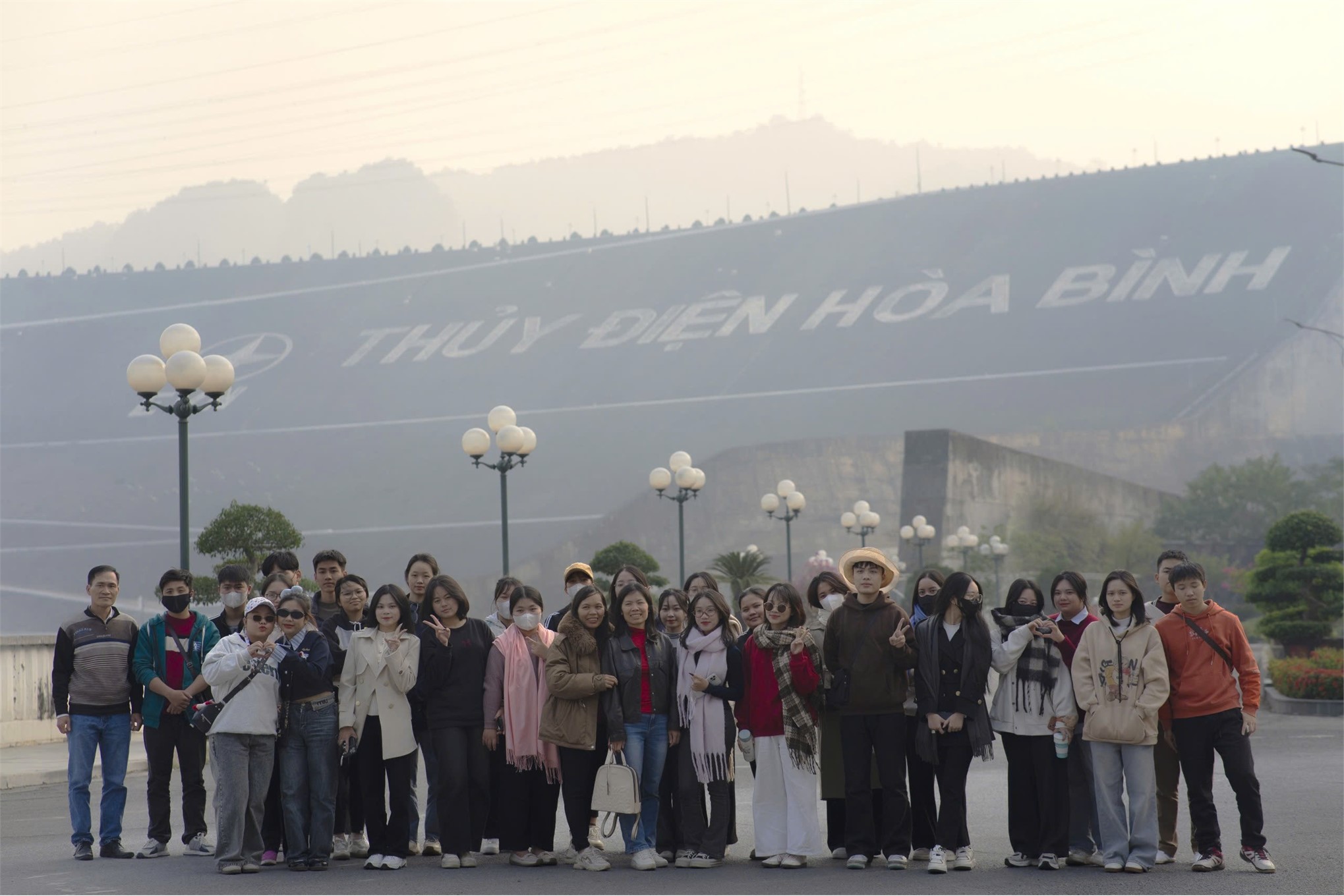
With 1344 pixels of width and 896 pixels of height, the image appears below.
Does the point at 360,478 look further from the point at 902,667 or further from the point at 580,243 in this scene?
the point at 902,667

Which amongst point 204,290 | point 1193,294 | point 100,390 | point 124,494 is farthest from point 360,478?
point 1193,294

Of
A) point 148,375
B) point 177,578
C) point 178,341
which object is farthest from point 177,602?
point 178,341

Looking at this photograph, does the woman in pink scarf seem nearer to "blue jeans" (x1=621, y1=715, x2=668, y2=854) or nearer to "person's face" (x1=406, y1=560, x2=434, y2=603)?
"blue jeans" (x1=621, y1=715, x2=668, y2=854)

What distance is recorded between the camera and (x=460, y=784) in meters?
7.03

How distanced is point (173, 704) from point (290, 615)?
100cm

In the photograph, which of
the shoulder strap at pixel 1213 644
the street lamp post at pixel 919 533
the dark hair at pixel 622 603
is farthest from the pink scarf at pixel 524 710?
the street lamp post at pixel 919 533

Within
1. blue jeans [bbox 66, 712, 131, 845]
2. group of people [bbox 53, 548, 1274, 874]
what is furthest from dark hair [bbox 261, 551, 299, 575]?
blue jeans [bbox 66, 712, 131, 845]

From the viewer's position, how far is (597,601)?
7.07 meters

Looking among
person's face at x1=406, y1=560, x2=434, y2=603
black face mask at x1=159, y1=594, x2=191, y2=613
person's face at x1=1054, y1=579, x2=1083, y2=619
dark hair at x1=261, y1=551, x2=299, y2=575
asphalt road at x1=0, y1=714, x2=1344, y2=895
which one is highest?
dark hair at x1=261, y1=551, x2=299, y2=575

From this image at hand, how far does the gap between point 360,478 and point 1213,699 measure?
195 feet

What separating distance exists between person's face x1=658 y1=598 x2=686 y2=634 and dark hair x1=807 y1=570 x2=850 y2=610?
2.78 ft

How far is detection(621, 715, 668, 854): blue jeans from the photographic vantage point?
7078 millimetres

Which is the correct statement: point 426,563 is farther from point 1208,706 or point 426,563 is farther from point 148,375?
point 148,375

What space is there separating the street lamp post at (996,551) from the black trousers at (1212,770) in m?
27.0
